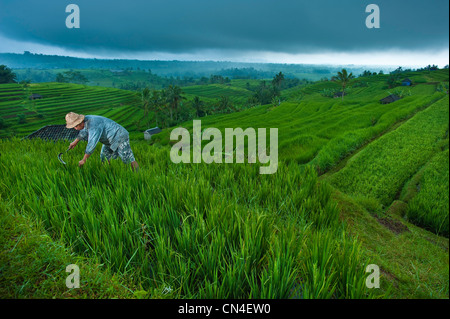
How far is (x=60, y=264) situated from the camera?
1585mm

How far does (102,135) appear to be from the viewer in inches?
149

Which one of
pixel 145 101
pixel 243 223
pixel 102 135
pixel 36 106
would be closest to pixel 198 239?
pixel 243 223

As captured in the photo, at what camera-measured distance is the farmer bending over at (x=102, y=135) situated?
3.30 meters

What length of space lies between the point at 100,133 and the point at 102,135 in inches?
11.5

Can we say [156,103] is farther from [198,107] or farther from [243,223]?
[243,223]

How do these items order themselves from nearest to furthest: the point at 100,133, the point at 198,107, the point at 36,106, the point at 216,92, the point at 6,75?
the point at 100,133, the point at 6,75, the point at 36,106, the point at 198,107, the point at 216,92

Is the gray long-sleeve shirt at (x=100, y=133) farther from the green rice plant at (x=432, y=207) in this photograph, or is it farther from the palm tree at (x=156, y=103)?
the palm tree at (x=156, y=103)

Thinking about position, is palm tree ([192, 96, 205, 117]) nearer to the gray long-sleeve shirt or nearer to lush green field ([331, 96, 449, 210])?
lush green field ([331, 96, 449, 210])

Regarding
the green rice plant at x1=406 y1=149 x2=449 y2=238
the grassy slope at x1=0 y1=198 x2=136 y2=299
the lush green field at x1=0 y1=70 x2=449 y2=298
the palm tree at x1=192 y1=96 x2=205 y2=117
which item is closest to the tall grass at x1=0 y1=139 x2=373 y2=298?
the lush green field at x1=0 y1=70 x2=449 y2=298

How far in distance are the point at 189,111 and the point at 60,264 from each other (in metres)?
53.2

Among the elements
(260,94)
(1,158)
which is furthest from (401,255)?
(260,94)

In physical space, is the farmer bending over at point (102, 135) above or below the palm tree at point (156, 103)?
below

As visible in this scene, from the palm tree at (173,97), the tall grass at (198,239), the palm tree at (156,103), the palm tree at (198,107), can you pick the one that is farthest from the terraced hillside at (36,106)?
the palm tree at (198,107)

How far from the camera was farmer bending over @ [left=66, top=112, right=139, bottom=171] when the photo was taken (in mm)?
3297
